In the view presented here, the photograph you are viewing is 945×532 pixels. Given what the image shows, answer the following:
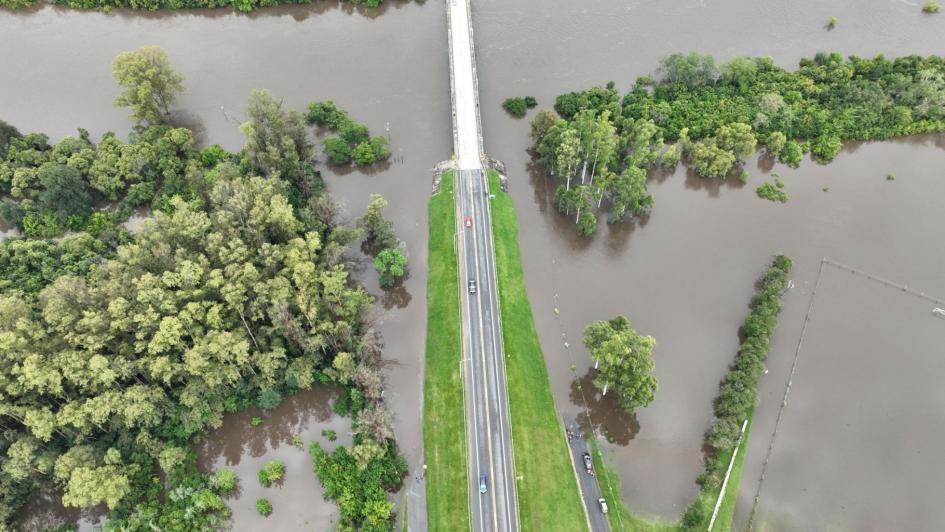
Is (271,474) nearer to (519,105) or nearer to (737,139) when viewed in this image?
(519,105)

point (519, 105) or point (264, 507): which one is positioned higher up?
point (519, 105)

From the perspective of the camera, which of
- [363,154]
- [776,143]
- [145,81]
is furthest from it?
[776,143]

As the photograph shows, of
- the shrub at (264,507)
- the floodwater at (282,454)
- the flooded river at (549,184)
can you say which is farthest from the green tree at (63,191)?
the shrub at (264,507)

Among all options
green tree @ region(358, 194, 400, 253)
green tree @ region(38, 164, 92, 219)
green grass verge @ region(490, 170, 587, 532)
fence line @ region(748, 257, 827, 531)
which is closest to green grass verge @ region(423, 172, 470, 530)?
green grass verge @ region(490, 170, 587, 532)

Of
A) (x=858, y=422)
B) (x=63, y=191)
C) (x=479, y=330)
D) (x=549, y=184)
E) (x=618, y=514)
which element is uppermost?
(x=549, y=184)

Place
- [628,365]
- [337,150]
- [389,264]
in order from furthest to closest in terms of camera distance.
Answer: [337,150]
[389,264]
[628,365]

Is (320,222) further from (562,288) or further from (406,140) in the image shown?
(562,288)

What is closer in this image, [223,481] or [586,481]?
[223,481]

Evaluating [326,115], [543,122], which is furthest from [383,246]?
[543,122]
